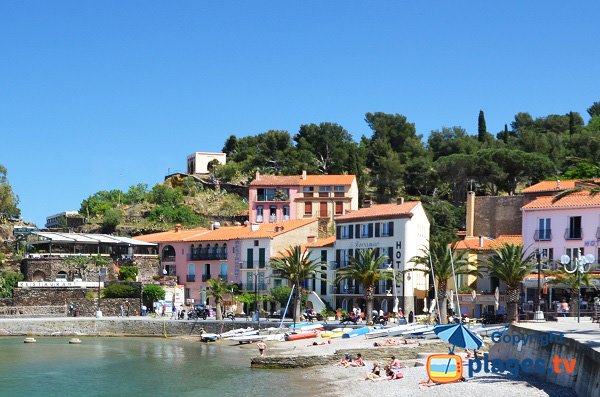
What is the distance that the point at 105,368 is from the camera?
52.2 meters

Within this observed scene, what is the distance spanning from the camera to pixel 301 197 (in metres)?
103

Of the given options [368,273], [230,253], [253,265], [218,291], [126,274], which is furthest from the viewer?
[126,274]

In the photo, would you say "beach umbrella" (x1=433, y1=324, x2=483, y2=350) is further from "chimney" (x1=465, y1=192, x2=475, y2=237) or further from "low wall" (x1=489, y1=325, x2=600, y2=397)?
"chimney" (x1=465, y1=192, x2=475, y2=237)

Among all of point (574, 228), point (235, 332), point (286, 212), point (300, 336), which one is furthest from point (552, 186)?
point (286, 212)

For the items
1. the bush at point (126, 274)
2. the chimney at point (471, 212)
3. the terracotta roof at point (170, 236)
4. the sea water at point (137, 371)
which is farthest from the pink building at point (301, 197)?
the sea water at point (137, 371)

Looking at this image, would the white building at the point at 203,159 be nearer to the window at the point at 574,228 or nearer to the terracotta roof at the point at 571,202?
the terracotta roof at the point at 571,202

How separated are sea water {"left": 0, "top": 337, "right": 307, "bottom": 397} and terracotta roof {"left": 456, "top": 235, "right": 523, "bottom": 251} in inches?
850

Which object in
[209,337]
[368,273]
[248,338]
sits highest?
[368,273]

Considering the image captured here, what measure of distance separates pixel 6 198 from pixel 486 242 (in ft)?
211

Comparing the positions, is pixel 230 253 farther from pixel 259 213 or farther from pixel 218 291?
pixel 259 213

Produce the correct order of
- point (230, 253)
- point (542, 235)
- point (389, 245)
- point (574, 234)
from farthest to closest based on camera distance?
point (230, 253), point (389, 245), point (542, 235), point (574, 234)

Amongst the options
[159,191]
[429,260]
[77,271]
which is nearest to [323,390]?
[429,260]

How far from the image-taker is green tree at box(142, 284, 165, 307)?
8581 centimetres

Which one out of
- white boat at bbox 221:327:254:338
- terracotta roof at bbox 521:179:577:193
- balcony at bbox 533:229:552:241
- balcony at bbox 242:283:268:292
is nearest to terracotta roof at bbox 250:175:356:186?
balcony at bbox 242:283:268:292
